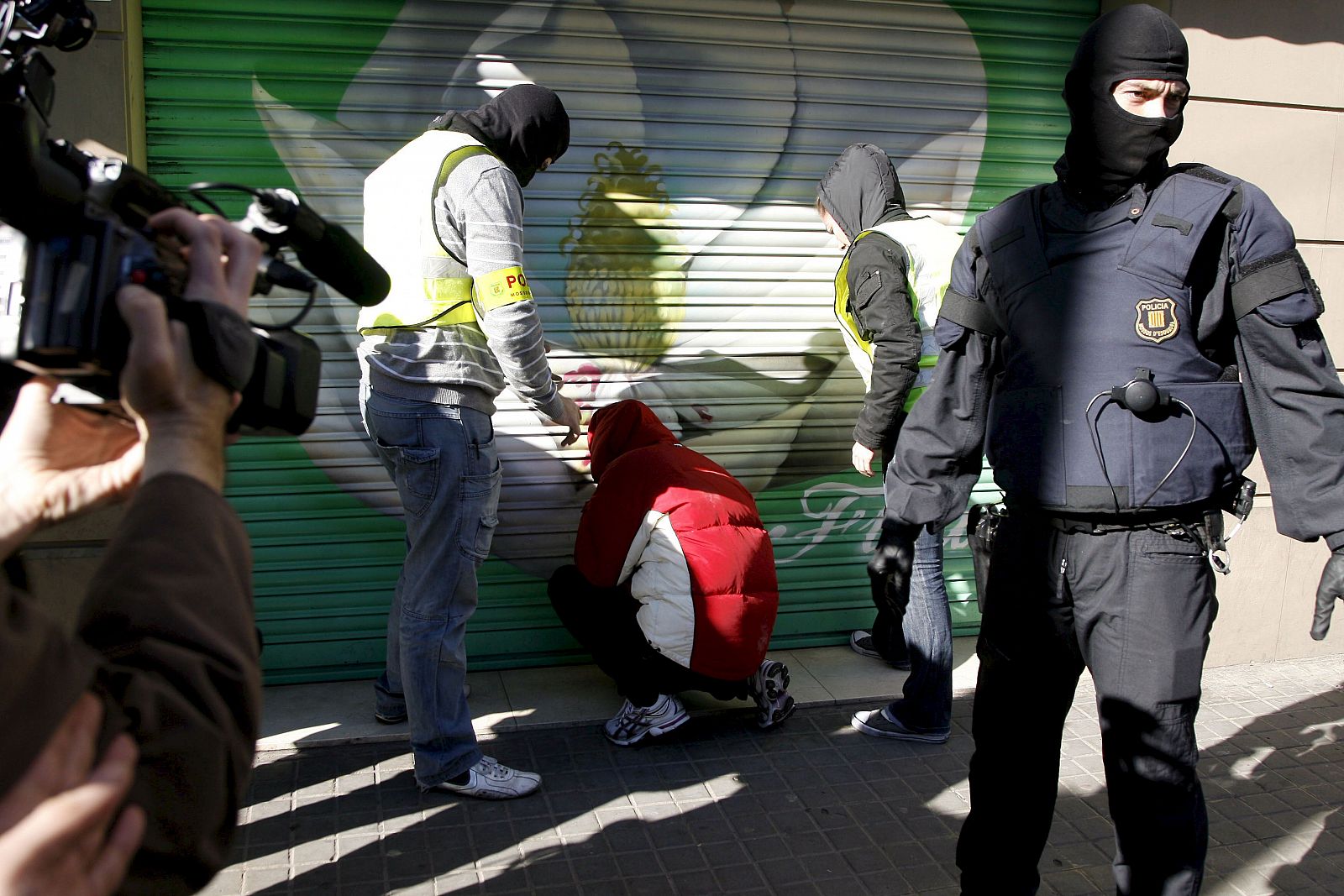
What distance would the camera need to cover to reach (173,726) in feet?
3.56

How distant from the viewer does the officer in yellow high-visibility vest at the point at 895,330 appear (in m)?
4.18

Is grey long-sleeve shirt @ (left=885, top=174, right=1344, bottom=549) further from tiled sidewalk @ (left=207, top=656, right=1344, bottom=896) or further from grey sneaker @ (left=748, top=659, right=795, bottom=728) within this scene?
grey sneaker @ (left=748, top=659, right=795, bottom=728)

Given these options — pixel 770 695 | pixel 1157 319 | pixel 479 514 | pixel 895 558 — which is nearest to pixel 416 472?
pixel 479 514

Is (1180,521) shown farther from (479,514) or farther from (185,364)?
→ (185,364)

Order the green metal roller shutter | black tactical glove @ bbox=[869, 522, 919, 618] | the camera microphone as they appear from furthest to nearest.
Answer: the green metal roller shutter
black tactical glove @ bbox=[869, 522, 919, 618]
the camera microphone

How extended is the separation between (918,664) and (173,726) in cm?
363

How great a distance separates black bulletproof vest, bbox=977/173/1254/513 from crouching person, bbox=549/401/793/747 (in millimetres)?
A: 1386

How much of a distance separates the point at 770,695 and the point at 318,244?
3167 mm

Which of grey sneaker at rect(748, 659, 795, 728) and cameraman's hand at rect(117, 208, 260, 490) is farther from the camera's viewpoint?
grey sneaker at rect(748, 659, 795, 728)

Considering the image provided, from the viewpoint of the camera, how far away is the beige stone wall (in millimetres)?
5012

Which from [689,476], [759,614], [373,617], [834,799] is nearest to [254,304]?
[373,617]

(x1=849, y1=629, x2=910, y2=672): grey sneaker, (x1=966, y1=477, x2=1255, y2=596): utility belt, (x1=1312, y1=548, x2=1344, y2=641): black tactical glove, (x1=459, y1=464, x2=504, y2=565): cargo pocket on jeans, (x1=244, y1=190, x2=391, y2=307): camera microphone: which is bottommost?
(x1=849, y1=629, x2=910, y2=672): grey sneaker

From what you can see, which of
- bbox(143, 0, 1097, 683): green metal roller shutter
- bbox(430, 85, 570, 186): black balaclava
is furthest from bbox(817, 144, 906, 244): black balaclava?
bbox(430, 85, 570, 186): black balaclava

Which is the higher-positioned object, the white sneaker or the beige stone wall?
the beige stone wall
